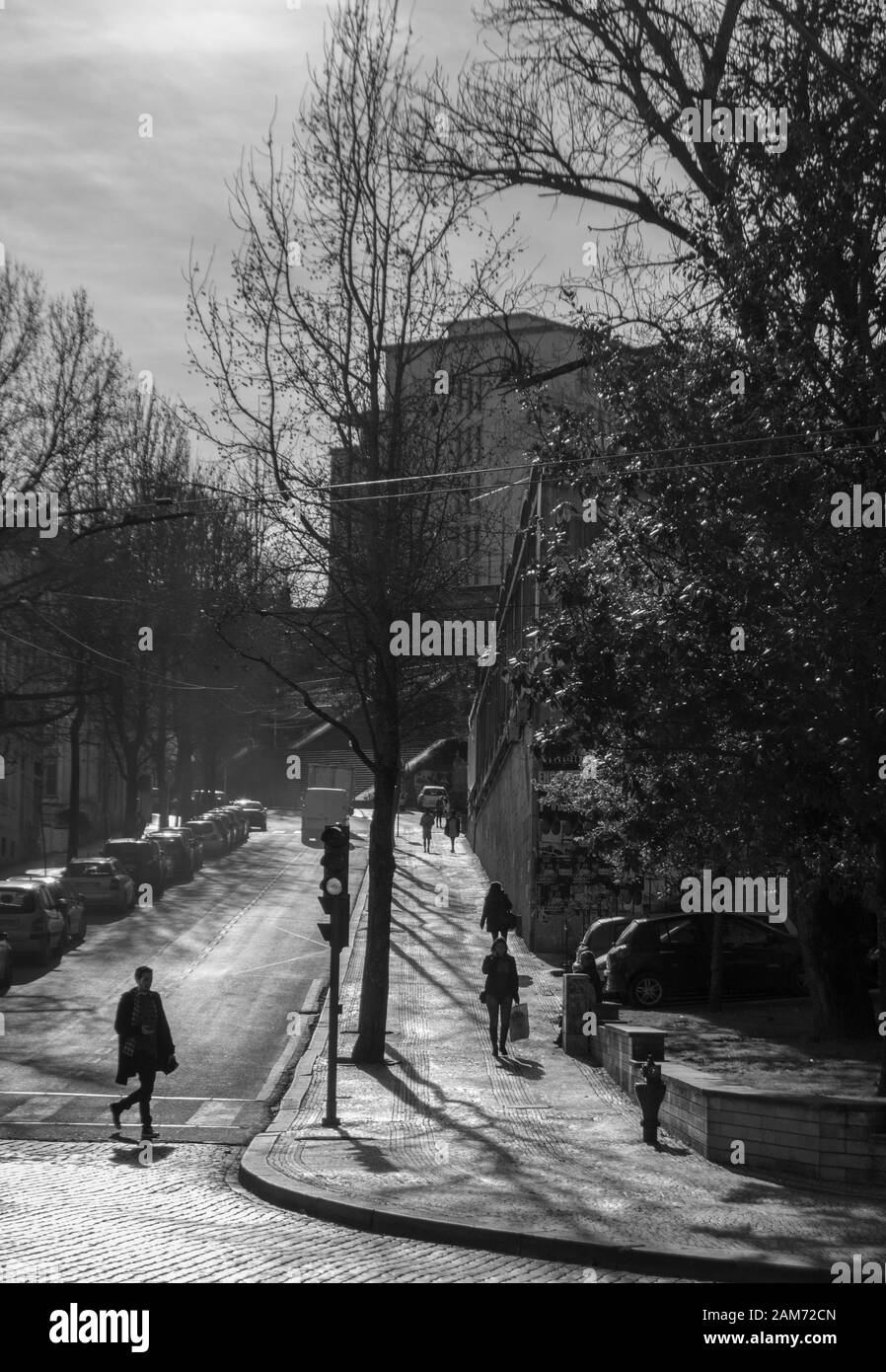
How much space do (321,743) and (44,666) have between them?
52025 millimetres

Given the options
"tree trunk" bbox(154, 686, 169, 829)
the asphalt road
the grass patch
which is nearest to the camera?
the grass patch

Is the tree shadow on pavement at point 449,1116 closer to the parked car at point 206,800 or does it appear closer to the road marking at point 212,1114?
the road marking at point 212,1114

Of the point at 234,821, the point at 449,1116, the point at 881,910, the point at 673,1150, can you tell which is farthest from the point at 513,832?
the point at 234,821

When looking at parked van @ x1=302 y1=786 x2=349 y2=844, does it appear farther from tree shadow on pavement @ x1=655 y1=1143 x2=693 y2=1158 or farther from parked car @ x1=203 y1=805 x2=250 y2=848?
tree shadow on pavement @ x1=655 y1=1143 x2=693 y2=1158

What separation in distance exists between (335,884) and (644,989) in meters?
8.21

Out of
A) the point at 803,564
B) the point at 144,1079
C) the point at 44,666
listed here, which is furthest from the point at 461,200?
the point at 44,666

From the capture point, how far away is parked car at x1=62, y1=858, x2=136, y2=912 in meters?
36.7

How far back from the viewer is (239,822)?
6372cm

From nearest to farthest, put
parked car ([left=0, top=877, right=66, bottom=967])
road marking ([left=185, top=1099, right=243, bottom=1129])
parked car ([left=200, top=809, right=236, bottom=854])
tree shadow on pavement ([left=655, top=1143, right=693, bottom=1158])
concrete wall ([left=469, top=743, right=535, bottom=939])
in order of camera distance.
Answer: tree shadow on pavement ([left=655, top=1143, right=693, bottom=1158]), road marking ([left=185, top=1099, right=243, bottom=1129]), parked car ([left=0, top=877, right=66, bottom=967]), concrete wall ([left=469, top=743, right=535, bottom=939]), parked car ([left=200, top=809, right=236, bottom=854])

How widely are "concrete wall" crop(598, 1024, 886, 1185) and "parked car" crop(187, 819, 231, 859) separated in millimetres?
44993

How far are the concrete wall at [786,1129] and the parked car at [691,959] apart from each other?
9756 millimetres

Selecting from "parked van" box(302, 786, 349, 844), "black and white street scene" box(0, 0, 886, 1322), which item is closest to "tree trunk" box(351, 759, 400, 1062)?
"black and white street scene" box(0, 0, 886, 1322)

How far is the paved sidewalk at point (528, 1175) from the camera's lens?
9617 mm

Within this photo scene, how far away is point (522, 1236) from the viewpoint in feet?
32.1
